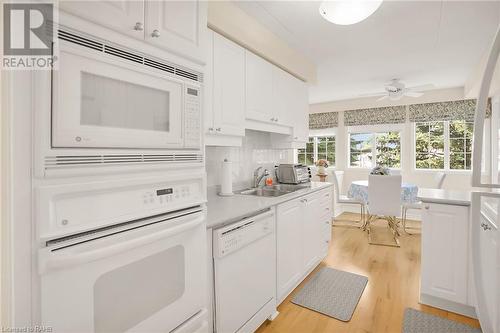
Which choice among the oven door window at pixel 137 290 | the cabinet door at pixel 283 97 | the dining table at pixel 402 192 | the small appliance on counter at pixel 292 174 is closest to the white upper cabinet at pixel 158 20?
the oven door window at pixel 137 290

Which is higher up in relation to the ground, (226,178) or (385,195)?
(226,178)

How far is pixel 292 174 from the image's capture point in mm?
2957

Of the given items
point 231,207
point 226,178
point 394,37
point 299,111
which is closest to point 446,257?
point 231,207

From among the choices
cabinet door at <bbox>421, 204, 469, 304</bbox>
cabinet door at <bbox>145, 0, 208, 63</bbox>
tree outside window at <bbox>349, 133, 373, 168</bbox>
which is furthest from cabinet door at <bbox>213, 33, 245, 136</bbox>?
tree outside window at <bbox>349, 133, 373, 168</bbox>

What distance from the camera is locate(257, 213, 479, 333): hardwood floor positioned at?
1.91 meters

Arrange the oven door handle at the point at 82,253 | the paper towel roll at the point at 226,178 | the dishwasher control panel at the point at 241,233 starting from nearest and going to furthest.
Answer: the oven door handle at the point at 82,253 → the dishwasher control panel at the point at 241,233 → the paper towel roll at the point at 226,178

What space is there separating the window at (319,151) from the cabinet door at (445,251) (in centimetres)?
406

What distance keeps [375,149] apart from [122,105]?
5646 millimetres

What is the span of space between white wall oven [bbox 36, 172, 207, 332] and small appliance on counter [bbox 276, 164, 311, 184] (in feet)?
6.13

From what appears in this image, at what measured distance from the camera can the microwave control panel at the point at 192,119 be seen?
3.67 feet

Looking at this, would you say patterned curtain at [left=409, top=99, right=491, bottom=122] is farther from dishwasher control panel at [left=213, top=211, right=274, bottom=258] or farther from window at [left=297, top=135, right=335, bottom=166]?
dishwasher control panel at [left=213, top=211, right=274, bottom=258]

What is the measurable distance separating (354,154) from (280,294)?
4.53m

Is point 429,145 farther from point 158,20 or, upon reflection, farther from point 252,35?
point 158,20

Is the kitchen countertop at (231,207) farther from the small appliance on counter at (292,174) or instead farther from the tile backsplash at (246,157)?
the small appliance on counter at (292,174)
